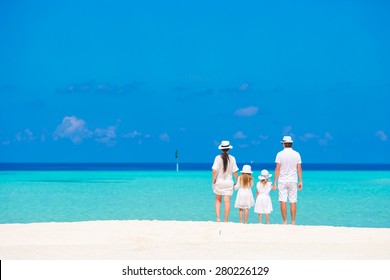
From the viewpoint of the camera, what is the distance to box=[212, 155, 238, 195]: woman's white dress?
13.0 metres

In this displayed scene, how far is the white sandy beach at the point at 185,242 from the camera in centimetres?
971

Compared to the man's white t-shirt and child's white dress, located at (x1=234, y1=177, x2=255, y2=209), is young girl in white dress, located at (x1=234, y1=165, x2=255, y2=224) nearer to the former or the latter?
child's white dress, located at (x1=234, y1=177, x2=255, y2=209)

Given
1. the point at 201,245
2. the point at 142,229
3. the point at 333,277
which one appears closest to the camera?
the point at 333,277

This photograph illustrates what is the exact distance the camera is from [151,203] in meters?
31.7

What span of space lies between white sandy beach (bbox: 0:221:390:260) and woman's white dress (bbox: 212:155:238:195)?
75cm

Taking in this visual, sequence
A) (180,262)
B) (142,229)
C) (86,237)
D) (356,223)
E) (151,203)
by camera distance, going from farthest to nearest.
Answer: (151,203), (356,223), (142,229), (86,237), (180,262)

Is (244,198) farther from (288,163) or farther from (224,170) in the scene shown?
(288,163)

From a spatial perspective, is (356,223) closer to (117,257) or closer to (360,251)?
(360,251)

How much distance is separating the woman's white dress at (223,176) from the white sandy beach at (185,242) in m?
0.75

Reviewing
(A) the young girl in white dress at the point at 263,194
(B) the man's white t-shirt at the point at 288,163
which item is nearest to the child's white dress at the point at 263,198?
(A) the young girl in white dress at the point at 263,194

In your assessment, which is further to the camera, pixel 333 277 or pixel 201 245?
pixel 201 245

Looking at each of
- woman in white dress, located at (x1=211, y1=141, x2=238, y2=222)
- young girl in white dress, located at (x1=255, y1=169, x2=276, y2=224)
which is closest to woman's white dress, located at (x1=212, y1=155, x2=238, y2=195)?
A: woman in white dress, located at (x1=211, y1=141, x2=238, y2=222)

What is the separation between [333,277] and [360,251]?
2.23 meters

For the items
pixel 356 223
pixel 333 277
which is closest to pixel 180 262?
pixel 333 277
